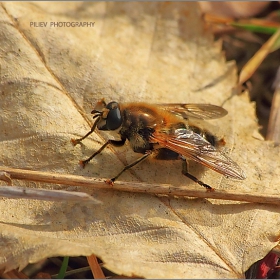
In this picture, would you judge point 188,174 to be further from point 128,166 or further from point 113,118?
point 113,118

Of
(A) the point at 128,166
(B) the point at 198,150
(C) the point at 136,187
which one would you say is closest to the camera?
(C) the point at 136,187

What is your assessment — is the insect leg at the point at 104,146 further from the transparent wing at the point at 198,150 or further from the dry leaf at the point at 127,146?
the transparent wing at the point at 198,150

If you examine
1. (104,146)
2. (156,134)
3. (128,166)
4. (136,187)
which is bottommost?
(136,187)

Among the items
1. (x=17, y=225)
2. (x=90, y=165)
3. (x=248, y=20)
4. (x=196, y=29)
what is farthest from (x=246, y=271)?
(x=248, y=20)

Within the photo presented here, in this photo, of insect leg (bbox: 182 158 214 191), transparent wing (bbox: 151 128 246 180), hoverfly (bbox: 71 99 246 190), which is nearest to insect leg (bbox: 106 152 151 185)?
hoverfly (bbox: 71 99 246 190)

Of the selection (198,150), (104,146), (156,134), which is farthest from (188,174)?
(104,146)

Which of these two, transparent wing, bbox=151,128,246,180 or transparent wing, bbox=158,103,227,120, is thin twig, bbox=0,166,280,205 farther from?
transparent wing, bbox=158,103,227,120

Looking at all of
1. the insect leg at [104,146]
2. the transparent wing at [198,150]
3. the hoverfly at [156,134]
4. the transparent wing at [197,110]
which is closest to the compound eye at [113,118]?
the hoverfly at [156,134]
